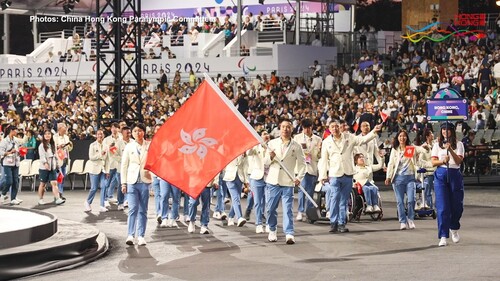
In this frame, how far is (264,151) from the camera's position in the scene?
1816 cm

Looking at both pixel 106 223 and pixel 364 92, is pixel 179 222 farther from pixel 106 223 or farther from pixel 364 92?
pixel 364 92

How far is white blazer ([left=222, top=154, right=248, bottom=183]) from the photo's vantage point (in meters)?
20.7

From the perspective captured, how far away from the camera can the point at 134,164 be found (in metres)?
17.3

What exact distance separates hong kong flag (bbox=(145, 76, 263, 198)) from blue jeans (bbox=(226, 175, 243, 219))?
405 centimetres

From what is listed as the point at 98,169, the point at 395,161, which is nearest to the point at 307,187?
the point at 395,161

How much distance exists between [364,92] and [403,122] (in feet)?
10.6

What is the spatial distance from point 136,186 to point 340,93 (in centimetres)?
2167

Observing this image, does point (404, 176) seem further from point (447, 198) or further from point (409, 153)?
point (447, 198)

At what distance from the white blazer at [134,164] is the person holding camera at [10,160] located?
9.21 m

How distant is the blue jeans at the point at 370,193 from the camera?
21.0 metres

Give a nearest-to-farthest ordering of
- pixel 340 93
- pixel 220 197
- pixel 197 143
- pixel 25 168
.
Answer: pixel 197 143 < pixel 220 197 < pixel 25 168 < pixel 340 93

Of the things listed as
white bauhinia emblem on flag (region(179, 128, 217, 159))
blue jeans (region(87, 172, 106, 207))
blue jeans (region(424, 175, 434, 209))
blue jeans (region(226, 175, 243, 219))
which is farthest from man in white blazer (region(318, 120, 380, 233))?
blue jeans (region(87, 172, 106, 207))

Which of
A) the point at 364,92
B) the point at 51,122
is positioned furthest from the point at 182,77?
the point at 364,92

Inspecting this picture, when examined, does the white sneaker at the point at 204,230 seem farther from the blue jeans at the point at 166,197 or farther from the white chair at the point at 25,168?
the white chair at the point at 25,168
